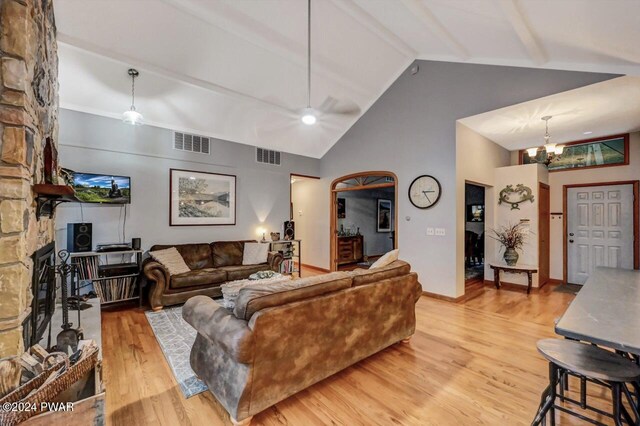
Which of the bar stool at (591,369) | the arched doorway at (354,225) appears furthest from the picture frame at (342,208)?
the bar stool at (591,369)

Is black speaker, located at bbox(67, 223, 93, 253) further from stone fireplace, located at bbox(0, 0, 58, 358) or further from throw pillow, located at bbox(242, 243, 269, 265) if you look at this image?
stone fireplace, located at bbox(0, 0, 58, 358)

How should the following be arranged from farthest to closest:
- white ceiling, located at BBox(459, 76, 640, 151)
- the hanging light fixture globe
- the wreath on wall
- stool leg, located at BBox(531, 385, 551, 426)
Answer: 1. the wreath on wall
2. white ceiling, located at BBox(459, 76, 640, 151)
3. the hanging light fixture globe
4. stool leg, located at BBox(531, 385, 551, 426)

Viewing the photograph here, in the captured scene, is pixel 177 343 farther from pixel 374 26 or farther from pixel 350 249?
pixel 350 249

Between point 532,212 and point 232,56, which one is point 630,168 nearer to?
point 532,212

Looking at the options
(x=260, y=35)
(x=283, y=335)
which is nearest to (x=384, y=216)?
(x=260, y=35)

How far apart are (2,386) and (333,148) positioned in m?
6.25

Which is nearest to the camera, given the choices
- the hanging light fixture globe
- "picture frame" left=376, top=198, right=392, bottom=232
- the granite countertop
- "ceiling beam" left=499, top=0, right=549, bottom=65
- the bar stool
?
the granite countertop

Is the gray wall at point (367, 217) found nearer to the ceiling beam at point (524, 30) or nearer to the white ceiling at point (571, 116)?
the white ceiling at point (571, 116)

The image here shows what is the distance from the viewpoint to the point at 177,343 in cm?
301

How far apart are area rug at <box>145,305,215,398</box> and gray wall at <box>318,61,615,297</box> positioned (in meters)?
3.76

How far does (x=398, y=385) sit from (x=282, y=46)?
14.3 feet

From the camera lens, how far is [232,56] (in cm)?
397

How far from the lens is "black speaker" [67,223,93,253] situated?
3.85 metres

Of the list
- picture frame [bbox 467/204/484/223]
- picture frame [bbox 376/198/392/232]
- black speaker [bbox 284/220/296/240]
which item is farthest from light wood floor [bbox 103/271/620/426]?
picture frame [bbox 376/198/392/232]
